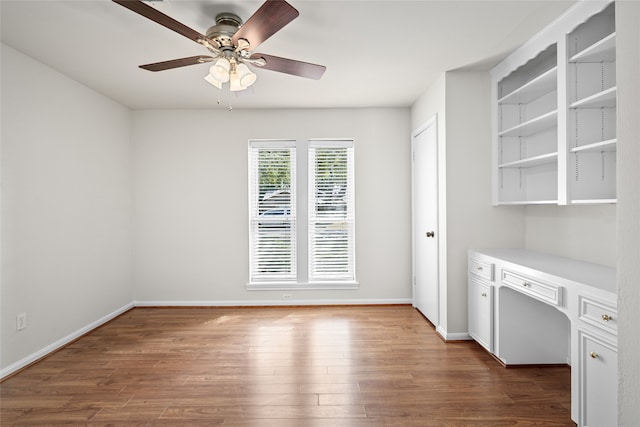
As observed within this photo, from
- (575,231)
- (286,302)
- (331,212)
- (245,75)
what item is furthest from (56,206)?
(575,231)

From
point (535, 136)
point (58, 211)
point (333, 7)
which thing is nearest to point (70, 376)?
point (58, 211)

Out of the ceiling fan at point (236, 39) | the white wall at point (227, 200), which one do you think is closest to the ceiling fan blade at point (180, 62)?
the ceiling fan at point (236, 39)

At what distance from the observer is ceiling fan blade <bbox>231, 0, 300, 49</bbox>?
5.70ft

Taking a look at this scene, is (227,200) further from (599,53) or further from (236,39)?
(599,53)

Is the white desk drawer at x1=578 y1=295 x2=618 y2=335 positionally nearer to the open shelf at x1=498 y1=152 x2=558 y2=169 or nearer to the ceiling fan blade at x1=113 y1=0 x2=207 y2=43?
the open shelf at x1=498 y1=152 x2=558 y2=169

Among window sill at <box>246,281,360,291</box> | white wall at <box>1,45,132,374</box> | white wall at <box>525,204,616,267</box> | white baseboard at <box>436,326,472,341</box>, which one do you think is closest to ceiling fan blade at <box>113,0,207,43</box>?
white wall at <box>1,45,132,374</box>

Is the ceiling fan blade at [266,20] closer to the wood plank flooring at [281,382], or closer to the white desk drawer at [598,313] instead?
the white desk drawer at [598,313]

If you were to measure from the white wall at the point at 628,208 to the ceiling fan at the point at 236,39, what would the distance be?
1.46 meters

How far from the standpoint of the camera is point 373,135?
4.44 meters

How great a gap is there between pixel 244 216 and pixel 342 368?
245 centimetres

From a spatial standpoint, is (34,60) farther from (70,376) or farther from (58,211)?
(70,376)

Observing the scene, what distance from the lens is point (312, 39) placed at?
258 centimetres

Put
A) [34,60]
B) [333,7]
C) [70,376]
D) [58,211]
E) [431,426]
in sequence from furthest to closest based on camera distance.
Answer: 1. [58,211]
2. [34,60]
3. [70,376]
4. [333,7]
5. [431,426]

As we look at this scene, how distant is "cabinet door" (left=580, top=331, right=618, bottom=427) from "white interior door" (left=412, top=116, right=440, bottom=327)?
5.32 ft
